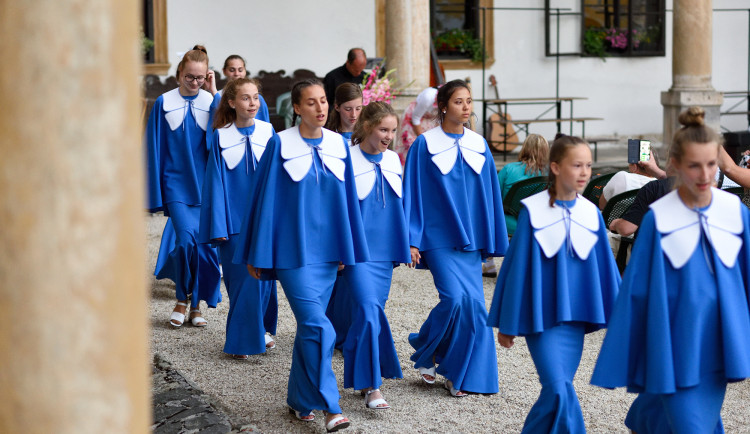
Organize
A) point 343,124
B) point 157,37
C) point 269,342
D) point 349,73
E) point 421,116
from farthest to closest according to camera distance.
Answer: point 157,37 < point 349,73 < point 421,116 < point 269,342 < point 343,124

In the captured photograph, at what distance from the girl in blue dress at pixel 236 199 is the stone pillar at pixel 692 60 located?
8.23 metres

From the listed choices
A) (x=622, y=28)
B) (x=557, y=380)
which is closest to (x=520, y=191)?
(x=557, y=380)

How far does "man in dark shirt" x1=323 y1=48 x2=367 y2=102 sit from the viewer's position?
9.24m

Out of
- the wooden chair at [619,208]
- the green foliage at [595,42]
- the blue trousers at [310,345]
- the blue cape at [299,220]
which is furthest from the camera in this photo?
the green foliage at [595,42]

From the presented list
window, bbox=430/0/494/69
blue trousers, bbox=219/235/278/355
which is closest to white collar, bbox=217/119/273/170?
blue trousers, bbox=219/235/278/355

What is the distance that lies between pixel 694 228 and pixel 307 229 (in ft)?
6.02

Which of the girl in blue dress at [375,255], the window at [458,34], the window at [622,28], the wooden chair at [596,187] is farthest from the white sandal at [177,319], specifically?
the window at [622,28]

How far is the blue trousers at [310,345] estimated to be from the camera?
14.5 feet

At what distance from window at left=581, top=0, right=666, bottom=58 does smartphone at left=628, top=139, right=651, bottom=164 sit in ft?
33.5

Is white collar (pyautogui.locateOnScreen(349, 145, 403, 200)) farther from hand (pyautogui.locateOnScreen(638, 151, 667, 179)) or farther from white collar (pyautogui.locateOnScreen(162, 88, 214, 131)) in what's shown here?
white collar (pyautogui.locateOnScreen(162, 88, 214, 131))

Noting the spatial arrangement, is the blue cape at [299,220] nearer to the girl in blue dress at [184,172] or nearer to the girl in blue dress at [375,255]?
the girl in blue dress at [375,255]

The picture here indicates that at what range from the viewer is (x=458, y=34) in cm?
1509

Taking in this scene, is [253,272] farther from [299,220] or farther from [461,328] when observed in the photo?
[461,328]

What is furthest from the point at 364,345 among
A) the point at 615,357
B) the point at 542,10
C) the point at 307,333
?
the point at 542,10
